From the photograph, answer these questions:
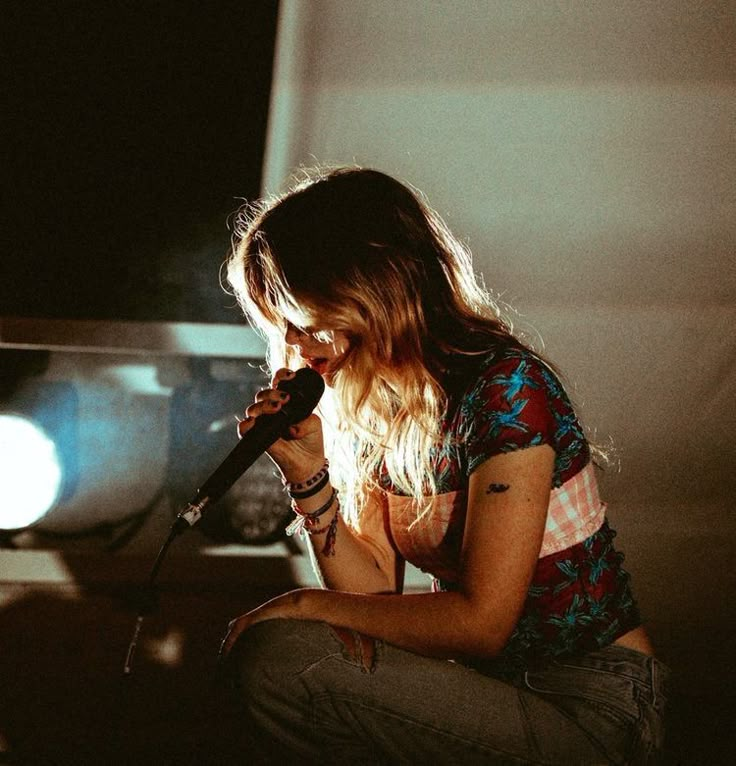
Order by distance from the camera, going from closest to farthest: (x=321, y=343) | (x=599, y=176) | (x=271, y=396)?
(x=271, y=396), (x=321, y=343), (x=599, y=176)

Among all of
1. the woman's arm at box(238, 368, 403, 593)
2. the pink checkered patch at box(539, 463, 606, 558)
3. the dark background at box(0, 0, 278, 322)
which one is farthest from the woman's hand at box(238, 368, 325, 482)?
the dark background at box(0, 0, 278, 322)

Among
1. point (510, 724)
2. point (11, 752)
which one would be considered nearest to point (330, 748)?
point (510, 724)

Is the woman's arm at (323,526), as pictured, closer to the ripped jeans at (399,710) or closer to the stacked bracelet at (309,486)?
the stacked bracelet at (309,486)

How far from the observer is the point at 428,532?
113 cm

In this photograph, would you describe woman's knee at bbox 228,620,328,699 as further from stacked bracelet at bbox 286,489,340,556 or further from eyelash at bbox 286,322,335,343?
eyelash at bbox 286,322,335,343

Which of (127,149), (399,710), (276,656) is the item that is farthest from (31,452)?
(399,710)

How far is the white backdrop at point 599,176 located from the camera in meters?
1.57

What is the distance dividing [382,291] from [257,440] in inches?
10.3

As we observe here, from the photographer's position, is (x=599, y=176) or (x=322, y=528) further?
(x=599, y=176)

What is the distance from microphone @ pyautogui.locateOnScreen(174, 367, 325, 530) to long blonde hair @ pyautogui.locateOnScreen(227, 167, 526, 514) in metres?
0.10

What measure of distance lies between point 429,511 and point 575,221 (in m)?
0.86

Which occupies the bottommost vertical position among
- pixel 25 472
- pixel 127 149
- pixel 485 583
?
pixel 25 472

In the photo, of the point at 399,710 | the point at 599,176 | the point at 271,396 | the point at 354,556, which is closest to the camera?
the point at 399,710

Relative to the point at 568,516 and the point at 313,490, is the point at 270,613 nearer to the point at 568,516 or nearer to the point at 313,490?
the point at 313,490
